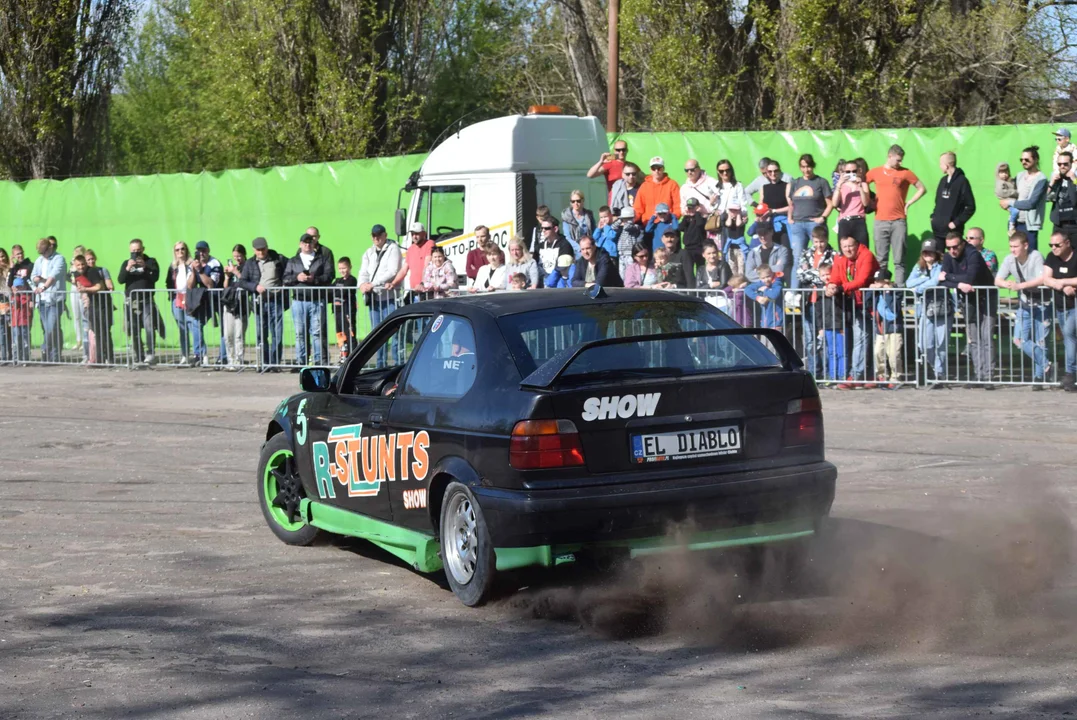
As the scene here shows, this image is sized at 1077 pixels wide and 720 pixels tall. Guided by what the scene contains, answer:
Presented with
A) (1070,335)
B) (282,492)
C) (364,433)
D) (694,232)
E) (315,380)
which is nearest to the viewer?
(364,433)

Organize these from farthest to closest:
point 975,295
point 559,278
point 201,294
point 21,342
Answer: point 21,342, point 201,294, point 559,278, point 975,295

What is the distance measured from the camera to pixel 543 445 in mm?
6570

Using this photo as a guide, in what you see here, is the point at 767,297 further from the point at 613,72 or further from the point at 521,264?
the point at 613,72

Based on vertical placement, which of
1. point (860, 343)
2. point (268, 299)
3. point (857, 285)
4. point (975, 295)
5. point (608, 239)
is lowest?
point (860, 343)

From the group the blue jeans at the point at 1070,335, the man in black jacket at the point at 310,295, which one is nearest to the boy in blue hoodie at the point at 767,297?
the blue jeans at the point at 1070,335

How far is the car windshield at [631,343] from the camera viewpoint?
270 inches

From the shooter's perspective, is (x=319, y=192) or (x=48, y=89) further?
(x=48, y=89)

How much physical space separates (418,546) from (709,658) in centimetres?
186

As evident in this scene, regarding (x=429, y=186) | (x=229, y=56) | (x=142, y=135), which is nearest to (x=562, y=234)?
(x=429, y=186)

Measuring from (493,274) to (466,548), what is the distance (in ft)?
39.1

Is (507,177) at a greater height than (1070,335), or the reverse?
(507,177)

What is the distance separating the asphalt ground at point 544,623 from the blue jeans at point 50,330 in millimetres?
12906

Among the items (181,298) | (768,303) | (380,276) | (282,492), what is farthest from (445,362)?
(181,298)

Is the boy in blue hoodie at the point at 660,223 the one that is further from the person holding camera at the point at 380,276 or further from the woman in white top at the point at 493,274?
the person holding camera at the point at 380,276
